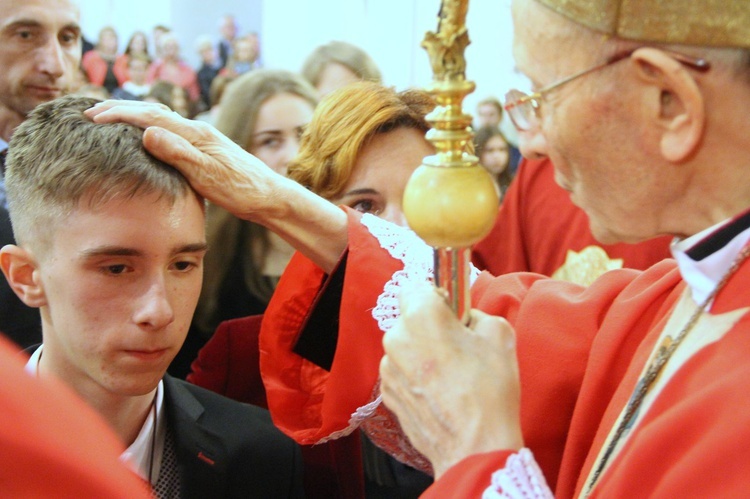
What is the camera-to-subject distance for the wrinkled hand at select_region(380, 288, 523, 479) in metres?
1.22

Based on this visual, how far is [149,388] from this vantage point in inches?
68.4

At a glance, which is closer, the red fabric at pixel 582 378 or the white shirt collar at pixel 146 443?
the red fabric at pixel 582 378

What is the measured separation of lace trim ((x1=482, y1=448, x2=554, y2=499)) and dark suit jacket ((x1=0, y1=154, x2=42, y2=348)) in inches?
48.5

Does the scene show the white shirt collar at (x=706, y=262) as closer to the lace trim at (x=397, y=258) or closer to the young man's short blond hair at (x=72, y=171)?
the lace trim at (x=397, y=258)

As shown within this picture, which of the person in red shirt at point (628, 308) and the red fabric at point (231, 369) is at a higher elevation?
the person in red shirt at point (628, 308)

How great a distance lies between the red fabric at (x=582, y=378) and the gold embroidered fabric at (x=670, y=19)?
31 cm

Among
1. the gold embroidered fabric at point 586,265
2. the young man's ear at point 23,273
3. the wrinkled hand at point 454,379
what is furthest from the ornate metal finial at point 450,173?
the gold embroidered fabric at point 586,265

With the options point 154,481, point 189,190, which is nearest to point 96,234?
point 189,190

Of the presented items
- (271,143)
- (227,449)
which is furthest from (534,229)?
(227,449)

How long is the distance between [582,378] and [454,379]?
447mm

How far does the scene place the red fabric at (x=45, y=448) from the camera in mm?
699

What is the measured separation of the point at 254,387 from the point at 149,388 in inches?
25.2

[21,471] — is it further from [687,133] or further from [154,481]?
[154,481]

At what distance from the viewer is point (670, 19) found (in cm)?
116
